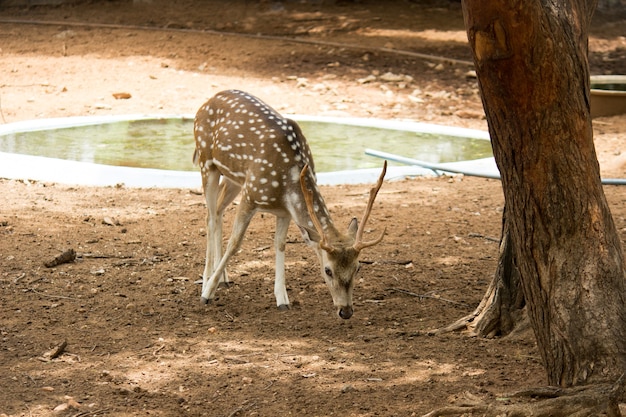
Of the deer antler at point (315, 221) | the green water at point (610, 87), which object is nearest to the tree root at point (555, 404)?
the deer antler at point (315, 221)

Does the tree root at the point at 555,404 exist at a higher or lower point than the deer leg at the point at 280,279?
higher

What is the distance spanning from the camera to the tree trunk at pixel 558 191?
12.9ft

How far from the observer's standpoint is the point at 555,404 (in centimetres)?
396

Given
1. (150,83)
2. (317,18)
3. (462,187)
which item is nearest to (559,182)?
(462,187)

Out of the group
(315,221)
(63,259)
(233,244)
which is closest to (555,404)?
(315,221)

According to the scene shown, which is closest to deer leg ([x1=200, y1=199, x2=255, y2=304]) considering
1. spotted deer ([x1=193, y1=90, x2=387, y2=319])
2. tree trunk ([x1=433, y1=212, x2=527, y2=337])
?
spotted deer ([x1=193, y1=90, x2=387, y2=319])

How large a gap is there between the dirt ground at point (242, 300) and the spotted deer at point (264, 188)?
29cm

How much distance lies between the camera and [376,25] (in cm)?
1873

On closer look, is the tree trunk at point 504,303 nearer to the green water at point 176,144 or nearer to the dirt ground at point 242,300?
the dirt ground at point 242,300

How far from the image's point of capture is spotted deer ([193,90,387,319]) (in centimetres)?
562

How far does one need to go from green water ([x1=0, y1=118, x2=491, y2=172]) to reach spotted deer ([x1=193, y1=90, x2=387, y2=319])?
3.52 metres

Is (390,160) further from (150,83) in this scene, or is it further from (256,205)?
(150,83)

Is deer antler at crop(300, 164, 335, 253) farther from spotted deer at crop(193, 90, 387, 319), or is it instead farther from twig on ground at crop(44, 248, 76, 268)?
twig on ground at crop(44, 248, 76, 268)

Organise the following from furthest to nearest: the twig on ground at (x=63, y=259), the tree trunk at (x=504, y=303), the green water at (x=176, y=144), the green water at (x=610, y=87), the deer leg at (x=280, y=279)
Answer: the green water at (x=610, y=87)
the green water at (x=176, y=144)
the twig on ground at (x=63, y=259)
the deer leg at (x=280, y=279)
the tree trunk at (x=504, y=303)
